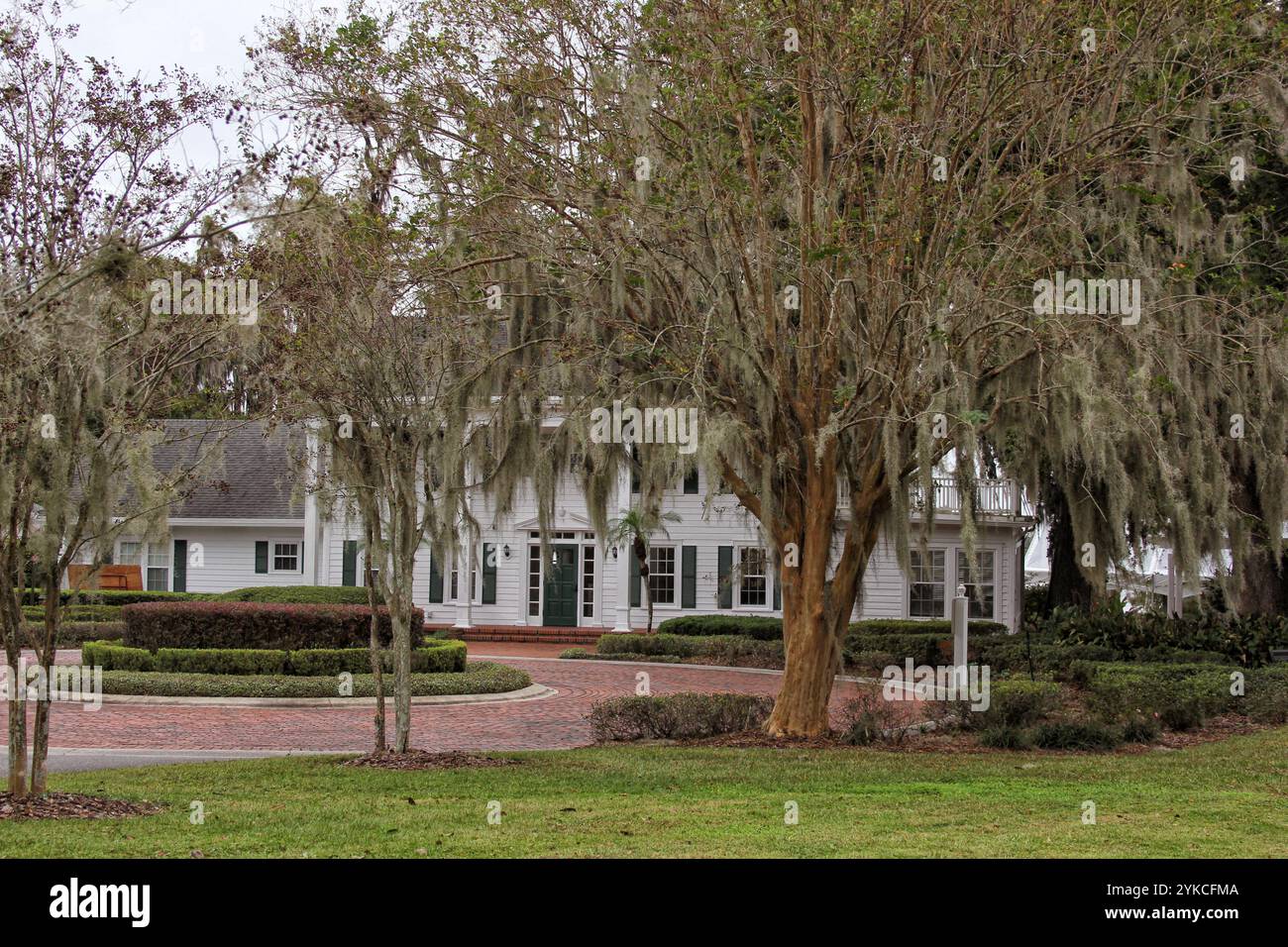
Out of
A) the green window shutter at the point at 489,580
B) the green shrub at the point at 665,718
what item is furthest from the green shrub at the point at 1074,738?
the green window shutter at the point at 489,580

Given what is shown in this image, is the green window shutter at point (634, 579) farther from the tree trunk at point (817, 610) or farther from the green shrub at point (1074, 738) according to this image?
the green shrub at point (1074, 738)

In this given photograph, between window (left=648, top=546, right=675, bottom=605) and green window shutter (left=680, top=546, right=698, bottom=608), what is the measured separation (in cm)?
27

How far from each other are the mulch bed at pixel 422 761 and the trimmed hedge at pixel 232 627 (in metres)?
9.10

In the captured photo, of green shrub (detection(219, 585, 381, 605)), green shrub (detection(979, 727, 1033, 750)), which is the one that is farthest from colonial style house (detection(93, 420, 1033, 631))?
green shrub (detection(979, 727, 1033, 750))

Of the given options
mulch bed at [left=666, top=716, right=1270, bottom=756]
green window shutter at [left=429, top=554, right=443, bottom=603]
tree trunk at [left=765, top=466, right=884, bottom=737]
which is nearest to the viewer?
mulch bed at [left=666, top=716, right=1270, bottom=756]

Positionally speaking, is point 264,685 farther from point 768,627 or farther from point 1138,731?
point 768,627

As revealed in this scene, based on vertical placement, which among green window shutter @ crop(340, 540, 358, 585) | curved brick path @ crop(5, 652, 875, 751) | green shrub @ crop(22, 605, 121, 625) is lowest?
curved brick path @ crop(5, 652, 875, 751)

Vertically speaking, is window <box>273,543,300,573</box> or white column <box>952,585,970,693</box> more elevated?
window <box>273,543,300,573</box>

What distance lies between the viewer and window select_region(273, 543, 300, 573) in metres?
34.1

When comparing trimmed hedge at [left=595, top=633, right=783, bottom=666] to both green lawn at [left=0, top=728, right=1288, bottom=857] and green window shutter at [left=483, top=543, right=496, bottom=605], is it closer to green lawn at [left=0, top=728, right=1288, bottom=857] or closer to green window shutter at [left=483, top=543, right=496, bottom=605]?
green window shutter at [left=483, top=543, right=496, bottom=605]

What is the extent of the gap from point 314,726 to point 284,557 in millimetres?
19236

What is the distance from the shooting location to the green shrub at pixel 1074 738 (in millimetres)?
13266

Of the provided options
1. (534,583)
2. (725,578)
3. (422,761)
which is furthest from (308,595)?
(422,761)

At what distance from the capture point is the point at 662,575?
32.2 meters
